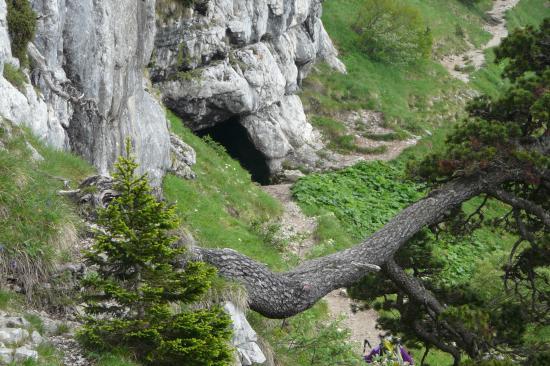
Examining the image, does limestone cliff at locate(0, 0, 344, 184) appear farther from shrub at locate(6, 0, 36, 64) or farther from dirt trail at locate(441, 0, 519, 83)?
dirt trail at locate(441, 0, 519, 83)

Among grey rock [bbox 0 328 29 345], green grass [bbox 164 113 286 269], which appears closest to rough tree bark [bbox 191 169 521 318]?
grey rock [bbox 0 328 29 345]

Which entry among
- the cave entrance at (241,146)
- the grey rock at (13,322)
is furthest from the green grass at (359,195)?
the grey rock at (13,322)

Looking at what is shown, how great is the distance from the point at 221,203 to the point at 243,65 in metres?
8.97

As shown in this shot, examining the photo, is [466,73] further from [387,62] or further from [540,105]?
[540,105]

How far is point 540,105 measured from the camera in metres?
11.8

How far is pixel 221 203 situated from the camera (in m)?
22.3

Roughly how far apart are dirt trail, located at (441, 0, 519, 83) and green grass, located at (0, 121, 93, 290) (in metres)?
39.3

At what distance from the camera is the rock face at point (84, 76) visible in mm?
12463

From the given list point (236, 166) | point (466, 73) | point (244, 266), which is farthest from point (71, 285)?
point (466, 73)

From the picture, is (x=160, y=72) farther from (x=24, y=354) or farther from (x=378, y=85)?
(x=24, y=354)

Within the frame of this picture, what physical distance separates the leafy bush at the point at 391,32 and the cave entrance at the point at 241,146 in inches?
581

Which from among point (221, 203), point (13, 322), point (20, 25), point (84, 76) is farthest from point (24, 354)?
point (221, 203)

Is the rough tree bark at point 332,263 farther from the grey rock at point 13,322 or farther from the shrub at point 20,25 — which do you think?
the shrub at point 20,25

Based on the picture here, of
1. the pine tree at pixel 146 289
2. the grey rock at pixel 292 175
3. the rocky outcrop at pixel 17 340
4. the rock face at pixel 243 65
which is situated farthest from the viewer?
→ the grey rock at pixel 292 175
